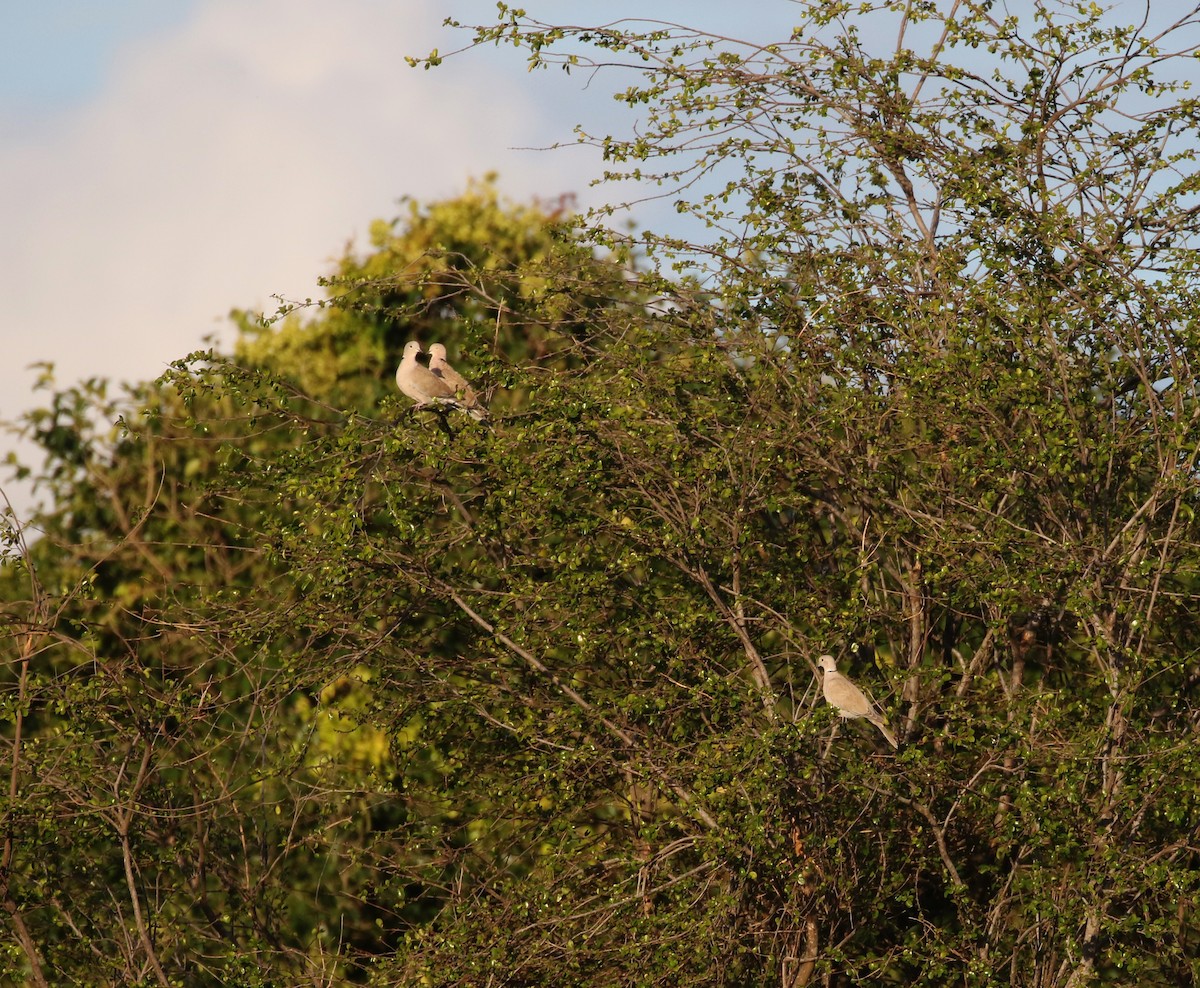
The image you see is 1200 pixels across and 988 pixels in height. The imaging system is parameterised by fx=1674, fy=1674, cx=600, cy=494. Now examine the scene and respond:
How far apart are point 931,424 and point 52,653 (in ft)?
18.4

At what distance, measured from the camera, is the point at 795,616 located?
26.2 feet

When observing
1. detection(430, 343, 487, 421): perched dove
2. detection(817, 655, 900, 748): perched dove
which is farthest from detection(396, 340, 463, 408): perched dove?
detection(817, 655, 900, 748): perched dove

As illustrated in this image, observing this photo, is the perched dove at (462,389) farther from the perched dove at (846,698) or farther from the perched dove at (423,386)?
the perched dove at (846,698)

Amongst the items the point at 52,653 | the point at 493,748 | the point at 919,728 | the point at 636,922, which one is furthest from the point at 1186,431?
the point at 52,653

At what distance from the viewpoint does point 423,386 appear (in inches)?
328

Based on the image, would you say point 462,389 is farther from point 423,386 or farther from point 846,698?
point 846,698

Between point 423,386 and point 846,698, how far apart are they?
8.71ft

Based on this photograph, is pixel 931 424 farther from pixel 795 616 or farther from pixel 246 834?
pixel 246 834

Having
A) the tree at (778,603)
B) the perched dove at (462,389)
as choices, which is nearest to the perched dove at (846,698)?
the tree at (778,603)

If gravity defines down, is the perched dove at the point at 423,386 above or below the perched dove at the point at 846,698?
above

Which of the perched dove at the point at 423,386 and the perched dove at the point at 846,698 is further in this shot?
the perched dove at the point at 423,386

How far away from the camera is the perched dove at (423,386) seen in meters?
8.10

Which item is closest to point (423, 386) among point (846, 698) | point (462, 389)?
point (462, 389)

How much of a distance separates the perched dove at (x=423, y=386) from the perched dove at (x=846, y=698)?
7.18ft
